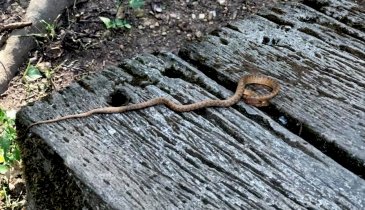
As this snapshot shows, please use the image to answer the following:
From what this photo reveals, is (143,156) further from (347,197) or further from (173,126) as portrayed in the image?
(347,197)

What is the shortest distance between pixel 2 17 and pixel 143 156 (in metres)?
3.42

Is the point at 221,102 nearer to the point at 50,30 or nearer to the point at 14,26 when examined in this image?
the point at 50,30

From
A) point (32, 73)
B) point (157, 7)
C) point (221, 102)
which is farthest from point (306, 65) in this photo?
point (157, 7)

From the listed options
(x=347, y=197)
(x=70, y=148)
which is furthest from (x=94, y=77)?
(x=347, y=197)

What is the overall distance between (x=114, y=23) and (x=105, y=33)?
0.37 feet

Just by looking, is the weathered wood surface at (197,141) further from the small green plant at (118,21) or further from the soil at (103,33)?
the small green plant at (118,21)

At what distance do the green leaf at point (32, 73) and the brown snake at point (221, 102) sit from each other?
2306mm

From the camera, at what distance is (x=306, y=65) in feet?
5.87

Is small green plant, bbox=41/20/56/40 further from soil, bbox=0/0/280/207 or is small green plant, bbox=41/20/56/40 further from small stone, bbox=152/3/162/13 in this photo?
small stone, bbox=152/3/162/13

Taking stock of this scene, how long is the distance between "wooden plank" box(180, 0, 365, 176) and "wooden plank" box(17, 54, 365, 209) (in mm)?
83

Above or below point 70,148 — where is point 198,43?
above

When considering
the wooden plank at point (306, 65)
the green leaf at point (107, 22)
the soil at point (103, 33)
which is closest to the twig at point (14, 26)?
the soil at point (103, 33)

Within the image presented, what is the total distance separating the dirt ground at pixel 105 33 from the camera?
13.0ft

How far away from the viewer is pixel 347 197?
133 cm
